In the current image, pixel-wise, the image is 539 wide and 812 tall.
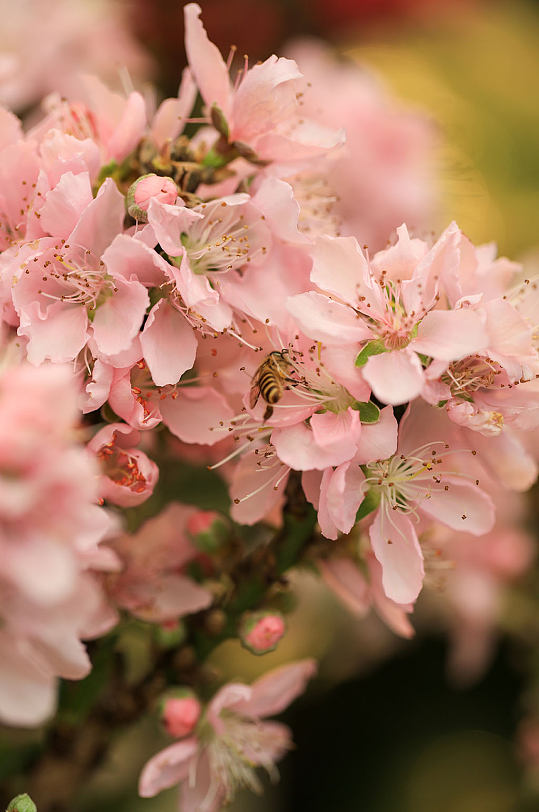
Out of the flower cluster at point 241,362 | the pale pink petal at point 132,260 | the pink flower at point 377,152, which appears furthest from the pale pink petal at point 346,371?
the pink flower at point 377,152

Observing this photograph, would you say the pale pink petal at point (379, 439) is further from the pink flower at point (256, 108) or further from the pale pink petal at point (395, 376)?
the pink flower at point (256, 108)

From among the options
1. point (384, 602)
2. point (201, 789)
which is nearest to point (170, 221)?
point (384, 602)

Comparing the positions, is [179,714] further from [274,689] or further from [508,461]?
[508,461]

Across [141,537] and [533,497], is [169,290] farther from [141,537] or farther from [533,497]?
[533,497]

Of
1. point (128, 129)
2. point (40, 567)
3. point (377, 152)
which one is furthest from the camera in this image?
point (377, 152)

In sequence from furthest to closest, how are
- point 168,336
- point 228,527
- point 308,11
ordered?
point 308,11
point 228,527
point 168,336

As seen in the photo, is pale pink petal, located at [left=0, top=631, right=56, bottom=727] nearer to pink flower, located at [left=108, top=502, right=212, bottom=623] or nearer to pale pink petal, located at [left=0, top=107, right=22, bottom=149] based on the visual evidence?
pink flower, located at [left=108, top=502, right=212, bottom=623]

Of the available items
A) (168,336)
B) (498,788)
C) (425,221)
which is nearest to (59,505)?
(168,336)
